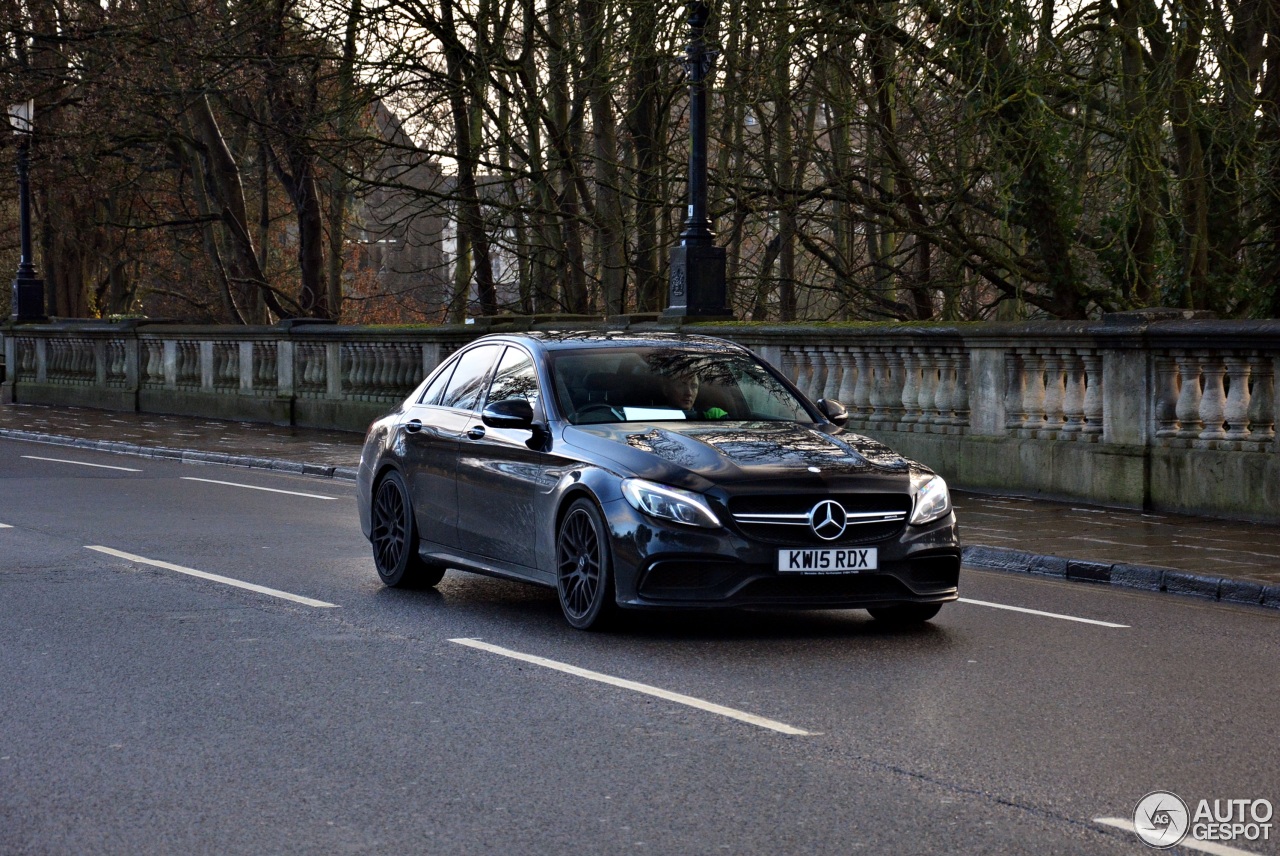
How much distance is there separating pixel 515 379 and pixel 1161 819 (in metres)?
5.54

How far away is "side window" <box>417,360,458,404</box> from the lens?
1143 cm

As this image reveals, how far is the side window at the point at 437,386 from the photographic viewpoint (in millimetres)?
11430

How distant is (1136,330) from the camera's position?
1528 centimetres

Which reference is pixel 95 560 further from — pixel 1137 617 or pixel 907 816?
pixel 907 816

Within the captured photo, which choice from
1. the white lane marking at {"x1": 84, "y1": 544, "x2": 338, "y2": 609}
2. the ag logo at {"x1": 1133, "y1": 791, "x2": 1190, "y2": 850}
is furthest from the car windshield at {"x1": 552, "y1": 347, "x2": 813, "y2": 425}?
the ag logo at {"x1": 1133, "y1": 791, "x2": 1190, "y2": 850}

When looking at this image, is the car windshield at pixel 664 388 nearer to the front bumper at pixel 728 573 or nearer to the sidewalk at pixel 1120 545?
the front bumper at pixel 728 573

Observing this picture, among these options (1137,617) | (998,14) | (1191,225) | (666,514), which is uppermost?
(998,14)

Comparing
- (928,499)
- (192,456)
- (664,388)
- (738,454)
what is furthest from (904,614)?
(192,456)

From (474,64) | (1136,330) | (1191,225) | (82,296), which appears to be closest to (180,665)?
(1136,330)

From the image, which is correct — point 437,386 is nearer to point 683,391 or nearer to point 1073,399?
point 683,391

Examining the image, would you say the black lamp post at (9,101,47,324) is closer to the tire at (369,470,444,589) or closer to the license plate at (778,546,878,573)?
the tire at (369,470,444,589)

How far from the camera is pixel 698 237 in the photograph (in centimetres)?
2066

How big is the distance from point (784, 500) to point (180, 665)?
279 cm

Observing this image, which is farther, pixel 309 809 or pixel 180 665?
pixel 180 665
